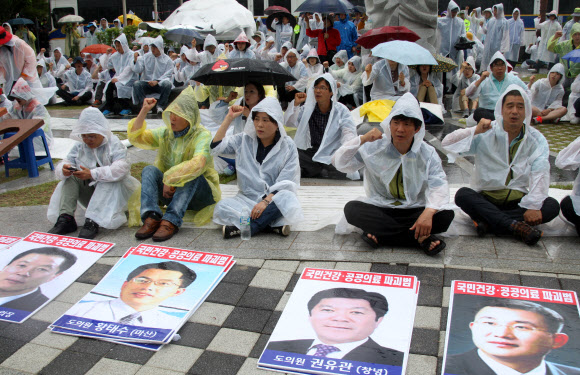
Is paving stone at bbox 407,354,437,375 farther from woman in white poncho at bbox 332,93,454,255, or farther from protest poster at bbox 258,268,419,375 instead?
woman in white poncho at bbox 332,93,454,255

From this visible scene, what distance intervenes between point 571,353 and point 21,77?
6748 millimetres

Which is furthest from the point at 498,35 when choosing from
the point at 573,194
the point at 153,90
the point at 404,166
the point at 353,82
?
the point at 404,166

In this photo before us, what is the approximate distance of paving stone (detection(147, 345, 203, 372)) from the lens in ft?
8.02

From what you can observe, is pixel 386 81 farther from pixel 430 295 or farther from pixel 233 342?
pixel 233 342

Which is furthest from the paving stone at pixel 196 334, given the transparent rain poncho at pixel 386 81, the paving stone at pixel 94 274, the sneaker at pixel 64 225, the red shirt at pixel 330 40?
the red shirt at pixel 330 40

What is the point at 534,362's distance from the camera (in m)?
2.32

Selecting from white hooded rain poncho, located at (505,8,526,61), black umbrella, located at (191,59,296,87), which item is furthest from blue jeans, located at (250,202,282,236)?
white hooded rain poncho, located at (505,8,526,61)

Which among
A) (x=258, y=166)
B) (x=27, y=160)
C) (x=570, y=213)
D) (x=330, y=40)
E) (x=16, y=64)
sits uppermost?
(x=16, y=64)

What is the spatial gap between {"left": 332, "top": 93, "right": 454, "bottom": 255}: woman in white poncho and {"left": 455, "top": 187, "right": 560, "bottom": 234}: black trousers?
1.15ft

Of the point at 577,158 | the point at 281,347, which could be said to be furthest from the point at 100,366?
the point at 577,158

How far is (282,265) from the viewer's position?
3410 millimetres

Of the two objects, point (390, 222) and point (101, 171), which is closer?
point (390, 222)

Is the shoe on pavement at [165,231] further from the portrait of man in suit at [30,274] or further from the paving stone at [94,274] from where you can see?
the portrait of man in suit at [30,274]

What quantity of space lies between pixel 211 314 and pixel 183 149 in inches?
66.1
